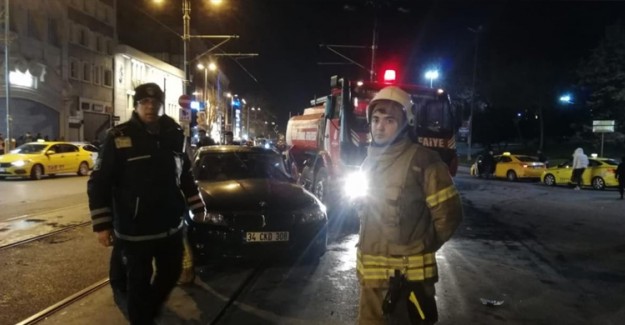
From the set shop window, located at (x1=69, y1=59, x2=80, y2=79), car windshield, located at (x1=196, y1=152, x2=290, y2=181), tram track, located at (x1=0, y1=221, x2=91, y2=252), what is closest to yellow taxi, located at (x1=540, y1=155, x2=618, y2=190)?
car windshield, located at (x1=196, y1=152, x2=290, y2=181)

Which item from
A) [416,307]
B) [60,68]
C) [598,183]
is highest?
[60,68]

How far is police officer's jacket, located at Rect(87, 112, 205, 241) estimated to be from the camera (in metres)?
3.81

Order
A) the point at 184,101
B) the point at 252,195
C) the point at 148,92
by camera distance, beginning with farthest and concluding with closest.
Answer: the point at 184,101
the point at 252,195
the point at 148,92

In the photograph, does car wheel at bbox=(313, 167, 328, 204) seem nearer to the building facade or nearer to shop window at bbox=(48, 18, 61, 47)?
the building facade

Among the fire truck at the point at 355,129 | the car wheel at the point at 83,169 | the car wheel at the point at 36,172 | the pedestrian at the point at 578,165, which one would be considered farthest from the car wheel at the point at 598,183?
the car wheel at the point at 36,172

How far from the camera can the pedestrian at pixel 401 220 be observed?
3.00m

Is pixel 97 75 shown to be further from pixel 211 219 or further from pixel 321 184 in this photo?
pixel 211 219

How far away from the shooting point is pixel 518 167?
29391mm

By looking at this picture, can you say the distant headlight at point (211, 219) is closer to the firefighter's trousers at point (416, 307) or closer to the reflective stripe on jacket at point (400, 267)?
the reflective stripe on jacket at point (400, 267)

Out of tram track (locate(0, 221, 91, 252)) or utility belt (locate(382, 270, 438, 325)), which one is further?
tram track (locate(0, 221, 91, 252))

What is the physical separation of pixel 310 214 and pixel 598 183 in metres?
20.2

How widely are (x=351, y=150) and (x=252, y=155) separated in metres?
4.27

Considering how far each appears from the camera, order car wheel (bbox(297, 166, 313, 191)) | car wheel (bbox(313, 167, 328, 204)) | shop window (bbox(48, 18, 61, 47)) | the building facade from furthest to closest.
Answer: shop window (bbox(48, 18, 61, 47))
the building facade
car wheel (bbox(297, 166, 313, 191))
car wheel (bbox(313, 167, 328, 204))

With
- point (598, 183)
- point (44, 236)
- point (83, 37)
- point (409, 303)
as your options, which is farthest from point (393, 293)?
point (83, 37)
